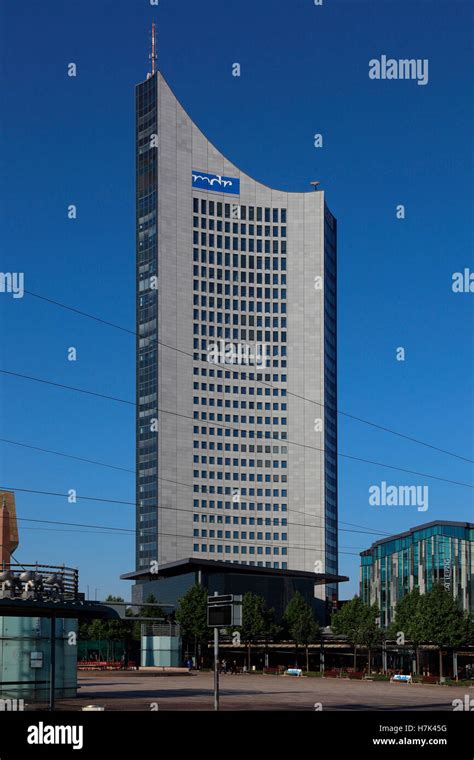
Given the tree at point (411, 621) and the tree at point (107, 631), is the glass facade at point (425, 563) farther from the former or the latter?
the tree at point (107, 631)

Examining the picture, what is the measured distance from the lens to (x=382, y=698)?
2228 inches

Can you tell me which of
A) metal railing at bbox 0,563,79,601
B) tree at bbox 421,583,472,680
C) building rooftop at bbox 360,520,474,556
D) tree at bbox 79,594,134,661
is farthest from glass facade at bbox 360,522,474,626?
metal railing at bbox 0,563,79,601

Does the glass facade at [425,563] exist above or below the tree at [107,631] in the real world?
above

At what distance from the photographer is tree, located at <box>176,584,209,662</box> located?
14288 centimetres

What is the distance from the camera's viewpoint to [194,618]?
14375cm

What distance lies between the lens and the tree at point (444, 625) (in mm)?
100750

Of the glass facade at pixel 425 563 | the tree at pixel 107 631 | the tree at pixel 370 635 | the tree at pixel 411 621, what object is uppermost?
the glass facade at pixel 425 563

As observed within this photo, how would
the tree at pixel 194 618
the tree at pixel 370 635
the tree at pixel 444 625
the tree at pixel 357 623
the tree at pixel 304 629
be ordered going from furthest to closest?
1. the tree at pixel 194 618
2. the tree at pixel 304 629
3. the tree at pixel 357 623
4. the tree at pixel 370 635
5. the tree at pixel 444 625

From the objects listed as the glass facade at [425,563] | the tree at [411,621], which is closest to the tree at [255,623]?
the glass facade at [425,563]

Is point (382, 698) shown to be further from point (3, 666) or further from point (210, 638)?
point (210, 638)

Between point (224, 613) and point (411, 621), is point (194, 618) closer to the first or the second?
point (411, 621)

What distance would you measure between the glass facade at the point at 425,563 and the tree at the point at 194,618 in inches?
1110

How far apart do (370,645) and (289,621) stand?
104ft

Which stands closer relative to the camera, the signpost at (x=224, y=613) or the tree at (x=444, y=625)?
the signpost at (x=224, y=613)
